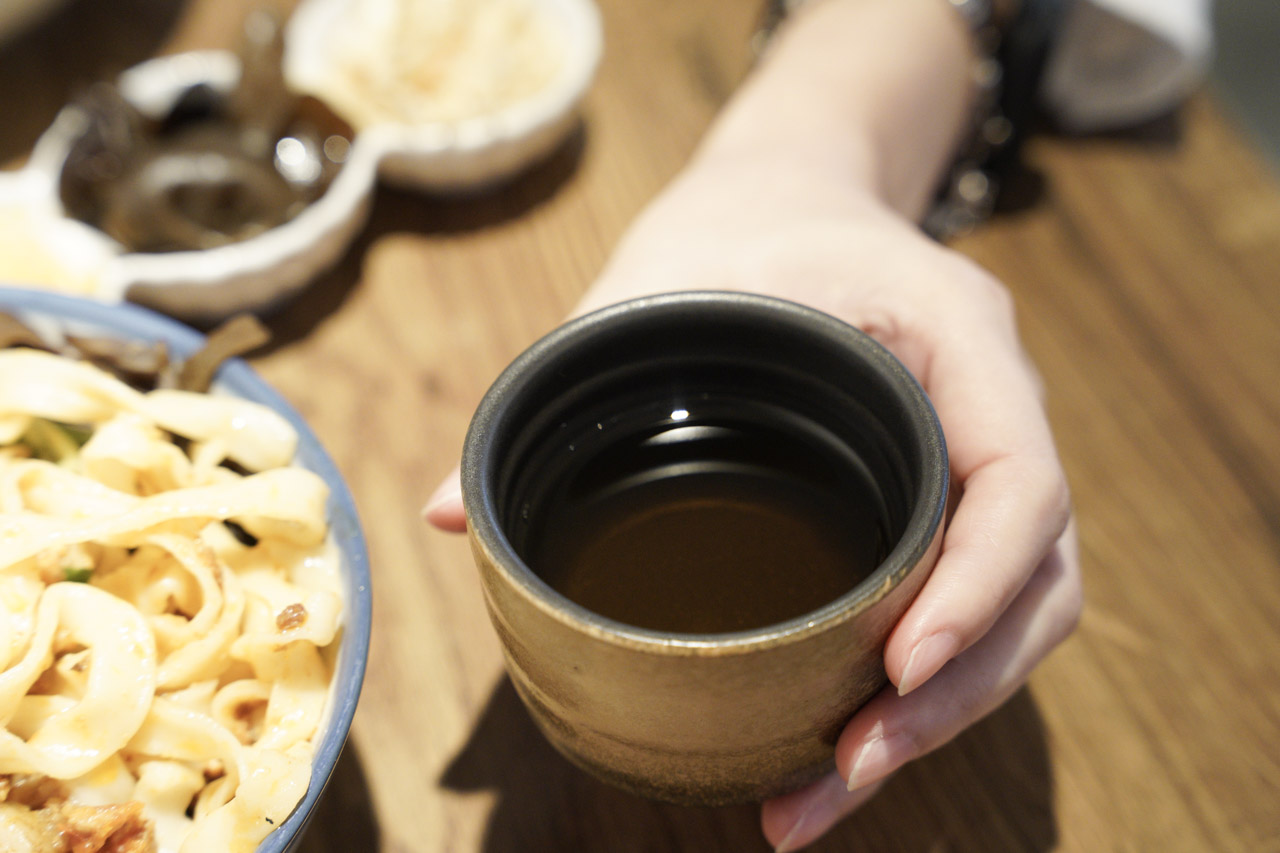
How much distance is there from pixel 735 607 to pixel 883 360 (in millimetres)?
204

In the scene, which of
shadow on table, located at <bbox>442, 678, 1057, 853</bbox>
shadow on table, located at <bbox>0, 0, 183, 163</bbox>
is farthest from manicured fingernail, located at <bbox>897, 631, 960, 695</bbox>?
shadow on table, located at <bbox>0, 0, 183, 163</bbox>

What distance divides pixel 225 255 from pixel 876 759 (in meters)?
0.96

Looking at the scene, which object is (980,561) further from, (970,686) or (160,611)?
(160,611)

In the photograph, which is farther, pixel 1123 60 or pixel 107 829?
pixel 1123 60

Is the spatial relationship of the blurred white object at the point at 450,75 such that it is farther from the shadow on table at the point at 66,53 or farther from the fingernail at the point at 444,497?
the fingernail at the point at 444,497

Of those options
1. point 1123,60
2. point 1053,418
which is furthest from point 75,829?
point 1123,60

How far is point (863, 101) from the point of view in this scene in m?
1.14

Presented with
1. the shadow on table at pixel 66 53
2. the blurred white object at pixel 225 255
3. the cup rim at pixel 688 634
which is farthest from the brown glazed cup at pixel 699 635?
the shadow on table at pixel 66 53

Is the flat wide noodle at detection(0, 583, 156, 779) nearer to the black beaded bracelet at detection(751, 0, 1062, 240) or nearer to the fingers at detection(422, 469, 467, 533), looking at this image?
the fingers at detection(422, 469, 467, 533)

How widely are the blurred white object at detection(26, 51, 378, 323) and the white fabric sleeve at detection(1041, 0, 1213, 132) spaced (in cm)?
104

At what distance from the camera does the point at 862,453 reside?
0.69 metres

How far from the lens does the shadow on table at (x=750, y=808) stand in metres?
0.83

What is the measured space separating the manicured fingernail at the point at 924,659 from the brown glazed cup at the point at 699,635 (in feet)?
0.07

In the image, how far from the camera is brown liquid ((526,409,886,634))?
26.3 inches
